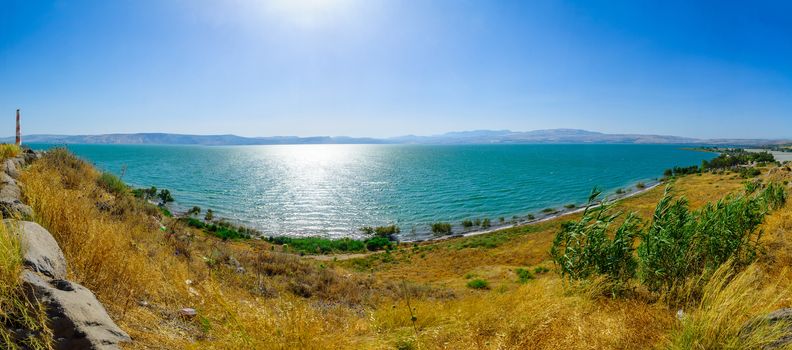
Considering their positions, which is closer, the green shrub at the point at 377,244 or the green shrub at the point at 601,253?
the green shrub at the point at 601,253

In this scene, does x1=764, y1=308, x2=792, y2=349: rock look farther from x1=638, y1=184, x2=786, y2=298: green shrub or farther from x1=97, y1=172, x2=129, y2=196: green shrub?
x1=97, y1=172, x2=129, y2=196: green shrub

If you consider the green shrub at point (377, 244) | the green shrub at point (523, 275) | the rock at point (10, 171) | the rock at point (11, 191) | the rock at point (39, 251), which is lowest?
the green shrub at point (377, 244)

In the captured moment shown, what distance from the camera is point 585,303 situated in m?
5.20

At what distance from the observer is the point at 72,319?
3197 millimetres

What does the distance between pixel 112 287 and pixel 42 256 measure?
1.14 metres

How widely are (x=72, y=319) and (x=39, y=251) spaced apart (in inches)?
53.3

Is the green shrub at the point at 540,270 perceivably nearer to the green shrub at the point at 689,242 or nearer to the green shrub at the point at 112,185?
the green shrub at the point at 689,242

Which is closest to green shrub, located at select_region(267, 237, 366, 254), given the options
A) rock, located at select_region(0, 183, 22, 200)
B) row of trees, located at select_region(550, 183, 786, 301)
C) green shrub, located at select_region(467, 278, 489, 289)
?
green shrub, located at select_region(467, 278, 489, 289)

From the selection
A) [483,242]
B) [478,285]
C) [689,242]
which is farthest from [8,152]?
[483,242]

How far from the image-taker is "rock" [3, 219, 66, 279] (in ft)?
12.0

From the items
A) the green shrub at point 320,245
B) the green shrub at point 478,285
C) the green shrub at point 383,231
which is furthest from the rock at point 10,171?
the green shrub at point 383,231

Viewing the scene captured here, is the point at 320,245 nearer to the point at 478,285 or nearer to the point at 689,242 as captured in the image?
the point at 478,285

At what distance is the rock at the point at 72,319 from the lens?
3135 millimetres

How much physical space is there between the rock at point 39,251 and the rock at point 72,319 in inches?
9.2
